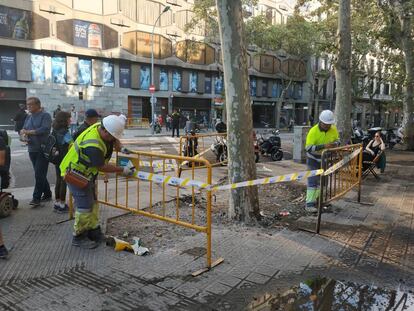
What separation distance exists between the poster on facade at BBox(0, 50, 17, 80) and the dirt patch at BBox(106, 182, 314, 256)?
27530 millimetres

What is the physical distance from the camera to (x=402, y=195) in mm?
8305

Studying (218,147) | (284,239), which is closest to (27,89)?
(218,147)

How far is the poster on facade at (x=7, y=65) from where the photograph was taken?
29.5 metres

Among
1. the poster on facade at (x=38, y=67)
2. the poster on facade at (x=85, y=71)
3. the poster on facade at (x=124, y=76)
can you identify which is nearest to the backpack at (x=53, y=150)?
the poster on facade at (x=38, y=67)

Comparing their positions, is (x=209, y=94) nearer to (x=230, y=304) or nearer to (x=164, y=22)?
(x=164, y=22)

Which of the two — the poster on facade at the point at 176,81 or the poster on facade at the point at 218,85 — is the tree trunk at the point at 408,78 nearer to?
the poster on facade at the point at 176,81

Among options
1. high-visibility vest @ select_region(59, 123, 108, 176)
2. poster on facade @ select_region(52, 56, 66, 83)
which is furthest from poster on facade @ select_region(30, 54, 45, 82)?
high-visibility vest @ select_region(59, 123, 108, 176)

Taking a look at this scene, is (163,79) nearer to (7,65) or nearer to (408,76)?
(7,65)

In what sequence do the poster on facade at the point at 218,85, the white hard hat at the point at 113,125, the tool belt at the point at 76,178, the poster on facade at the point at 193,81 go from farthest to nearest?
the poster on facade at the point at 218,85, the poster on facade at the point at 193,81, the tool belt at the point at 76,178, the white hard hat at the point at 113,125

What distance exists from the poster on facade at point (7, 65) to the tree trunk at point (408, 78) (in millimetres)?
26653

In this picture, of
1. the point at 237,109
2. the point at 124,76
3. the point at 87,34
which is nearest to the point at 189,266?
the point at 237,109

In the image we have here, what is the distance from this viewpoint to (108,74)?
35.3 meters

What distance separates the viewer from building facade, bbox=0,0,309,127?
30047mm

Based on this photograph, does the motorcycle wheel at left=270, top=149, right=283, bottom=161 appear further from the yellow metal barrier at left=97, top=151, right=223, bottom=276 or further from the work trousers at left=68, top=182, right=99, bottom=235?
the work trousers at left=68, top=182, right=99, bottom=235
